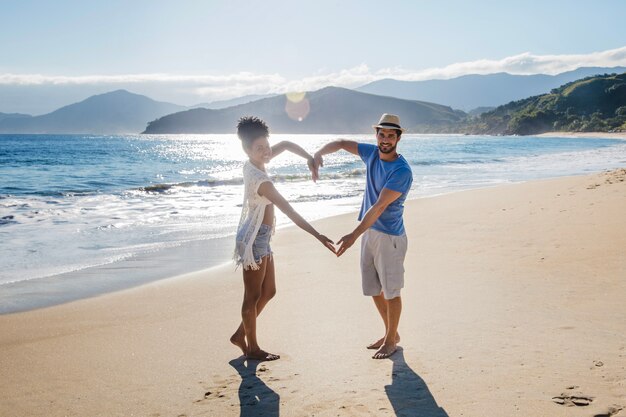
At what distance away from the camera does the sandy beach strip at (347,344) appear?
129 inches

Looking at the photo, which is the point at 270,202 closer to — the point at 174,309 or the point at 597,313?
the point at 174,309

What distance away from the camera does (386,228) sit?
407 cm

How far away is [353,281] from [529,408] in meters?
3.28

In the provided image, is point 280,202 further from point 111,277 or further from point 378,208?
point 111,277

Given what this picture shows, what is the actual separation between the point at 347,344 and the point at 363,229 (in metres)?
1.03

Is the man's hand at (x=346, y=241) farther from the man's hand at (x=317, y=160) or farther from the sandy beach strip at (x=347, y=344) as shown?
the man's hand at (x=317, y=160)

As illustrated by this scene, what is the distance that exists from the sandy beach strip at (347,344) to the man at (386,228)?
0.40 meters

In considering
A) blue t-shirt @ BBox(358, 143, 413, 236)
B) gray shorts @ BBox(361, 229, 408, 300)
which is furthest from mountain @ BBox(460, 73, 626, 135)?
gray shorts @ BBox(361, 229, 408, 300)

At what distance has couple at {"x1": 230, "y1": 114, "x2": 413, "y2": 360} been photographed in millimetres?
3916

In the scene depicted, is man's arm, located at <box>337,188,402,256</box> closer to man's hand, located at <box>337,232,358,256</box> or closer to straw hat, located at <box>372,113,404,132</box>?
man's hand, located at <box>337,232,358,256</box>

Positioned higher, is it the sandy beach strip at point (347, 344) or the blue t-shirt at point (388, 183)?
the blue t-shirt at point (388, 183)

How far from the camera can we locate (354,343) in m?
4.34

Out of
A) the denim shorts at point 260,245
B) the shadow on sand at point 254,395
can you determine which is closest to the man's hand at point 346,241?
the denim shorts at point 260,245

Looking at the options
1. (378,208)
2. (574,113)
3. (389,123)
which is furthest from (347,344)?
(574,113)
